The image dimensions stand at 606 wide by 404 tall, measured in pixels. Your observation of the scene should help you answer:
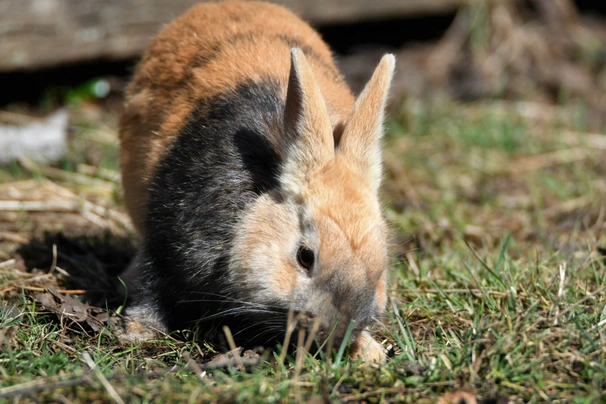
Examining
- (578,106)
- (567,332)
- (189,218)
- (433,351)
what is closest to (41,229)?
(189,218)

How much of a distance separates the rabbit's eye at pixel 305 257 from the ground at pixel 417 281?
0.44 meters

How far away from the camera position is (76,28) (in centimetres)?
714

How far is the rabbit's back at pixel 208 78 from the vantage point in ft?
14.0

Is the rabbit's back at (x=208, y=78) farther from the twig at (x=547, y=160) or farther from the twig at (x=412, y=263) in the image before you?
the twig at (x=547, y=160)

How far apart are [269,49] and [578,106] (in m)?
4.73

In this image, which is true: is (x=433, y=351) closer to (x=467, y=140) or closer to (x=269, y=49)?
(x=269, y=49)

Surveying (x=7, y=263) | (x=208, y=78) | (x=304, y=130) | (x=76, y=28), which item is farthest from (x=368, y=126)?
(x=76, y=28)

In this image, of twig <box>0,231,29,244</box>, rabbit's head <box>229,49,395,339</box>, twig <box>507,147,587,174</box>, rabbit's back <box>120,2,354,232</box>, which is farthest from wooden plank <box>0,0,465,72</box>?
rabbit's head <box>229,49,395,339</box>

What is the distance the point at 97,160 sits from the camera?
665 cm

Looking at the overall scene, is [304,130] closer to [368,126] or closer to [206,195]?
[368,126]

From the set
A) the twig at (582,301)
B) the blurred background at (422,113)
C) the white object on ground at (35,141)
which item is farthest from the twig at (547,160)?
the white object on ground at (35,141)

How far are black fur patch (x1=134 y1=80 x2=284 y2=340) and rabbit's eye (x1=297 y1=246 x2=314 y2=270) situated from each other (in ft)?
1.44

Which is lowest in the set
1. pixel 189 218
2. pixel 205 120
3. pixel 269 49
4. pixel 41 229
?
pixel 41 229

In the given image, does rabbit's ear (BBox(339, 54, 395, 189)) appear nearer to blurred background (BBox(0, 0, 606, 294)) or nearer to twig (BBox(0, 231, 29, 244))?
blurred background (BBox(0, 0, 606, 294))
